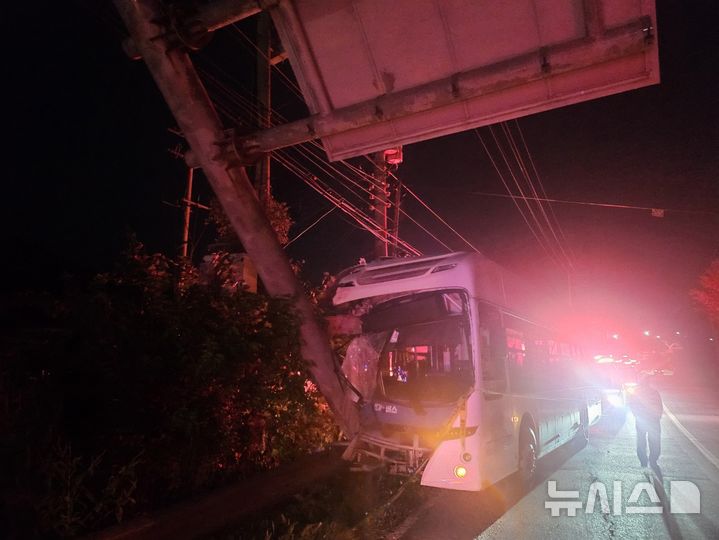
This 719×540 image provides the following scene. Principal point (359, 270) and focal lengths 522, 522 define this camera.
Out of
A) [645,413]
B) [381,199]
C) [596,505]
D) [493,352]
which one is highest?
[381,199]

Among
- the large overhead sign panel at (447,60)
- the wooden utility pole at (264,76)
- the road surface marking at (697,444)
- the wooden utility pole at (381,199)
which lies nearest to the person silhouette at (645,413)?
the road surface marking at (697,444)

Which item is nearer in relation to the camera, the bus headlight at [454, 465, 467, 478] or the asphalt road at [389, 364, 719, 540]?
the asphalt road at [389, 364, 719, 540]

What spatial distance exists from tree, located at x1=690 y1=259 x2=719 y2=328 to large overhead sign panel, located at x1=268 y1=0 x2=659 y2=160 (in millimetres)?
44383

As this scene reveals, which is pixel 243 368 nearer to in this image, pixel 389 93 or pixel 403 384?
pixel 403 384

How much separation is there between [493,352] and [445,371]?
928 millimetres

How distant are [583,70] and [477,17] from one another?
1310mm

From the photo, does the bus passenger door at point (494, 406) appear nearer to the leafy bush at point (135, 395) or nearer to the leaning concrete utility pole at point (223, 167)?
the leaning concrete utility pole at point (223, 167)

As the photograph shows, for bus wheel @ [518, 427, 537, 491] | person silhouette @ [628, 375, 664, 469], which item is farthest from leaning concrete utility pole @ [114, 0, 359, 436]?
person silhouette @ [628, 375, 664, 469]

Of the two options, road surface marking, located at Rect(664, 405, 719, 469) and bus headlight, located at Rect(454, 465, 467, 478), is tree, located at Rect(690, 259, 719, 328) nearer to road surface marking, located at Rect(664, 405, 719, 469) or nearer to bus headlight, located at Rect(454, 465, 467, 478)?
road surface marking, located at Rect(664, 405, 719, 469)

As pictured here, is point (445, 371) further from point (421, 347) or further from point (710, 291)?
point (710, 291)

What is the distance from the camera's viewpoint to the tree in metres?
42.1

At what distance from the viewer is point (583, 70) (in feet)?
18.9

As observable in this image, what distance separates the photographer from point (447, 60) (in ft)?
19.8

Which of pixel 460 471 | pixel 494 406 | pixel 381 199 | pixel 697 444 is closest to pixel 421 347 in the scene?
pixel 494 406
